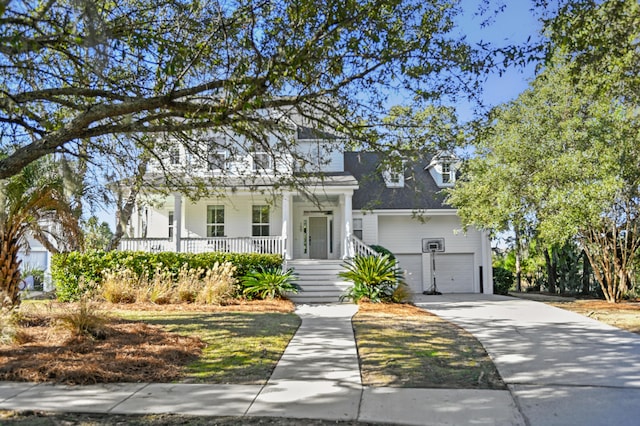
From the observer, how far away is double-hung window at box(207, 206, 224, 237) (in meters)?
20.1

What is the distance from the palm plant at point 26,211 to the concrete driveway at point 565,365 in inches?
334

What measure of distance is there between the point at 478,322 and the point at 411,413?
644 cm

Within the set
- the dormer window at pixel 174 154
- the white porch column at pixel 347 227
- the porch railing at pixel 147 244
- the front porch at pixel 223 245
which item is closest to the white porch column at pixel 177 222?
the front porch at pixel 223 245

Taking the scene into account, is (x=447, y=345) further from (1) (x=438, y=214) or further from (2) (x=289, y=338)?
(1) (x=438, y=214)

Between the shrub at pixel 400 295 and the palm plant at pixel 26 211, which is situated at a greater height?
the palm plant at pixel 26 211

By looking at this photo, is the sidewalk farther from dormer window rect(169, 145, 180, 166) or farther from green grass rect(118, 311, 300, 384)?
dormer window rect(169, 145, 180, 166)

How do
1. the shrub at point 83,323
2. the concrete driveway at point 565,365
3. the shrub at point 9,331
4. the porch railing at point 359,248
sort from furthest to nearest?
the porch railing at point 359,248 < the shrub at point 83,323 < the shrub at point 9,331 < the concrete driveway at point 565,365

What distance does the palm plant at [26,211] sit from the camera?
923cm

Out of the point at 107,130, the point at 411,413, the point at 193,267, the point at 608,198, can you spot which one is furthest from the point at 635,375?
the point at 193,267

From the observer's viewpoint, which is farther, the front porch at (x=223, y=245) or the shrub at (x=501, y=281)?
the shrub at (x=501, y=281)

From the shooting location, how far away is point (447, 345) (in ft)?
25.3

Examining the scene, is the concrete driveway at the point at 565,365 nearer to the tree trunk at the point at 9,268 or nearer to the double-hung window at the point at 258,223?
the tree trunk at the point at 9,268

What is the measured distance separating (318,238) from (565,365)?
15.0 m

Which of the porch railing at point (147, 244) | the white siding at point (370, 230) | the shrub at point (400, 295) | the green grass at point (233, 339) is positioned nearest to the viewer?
the green grass at point (233, 339)
